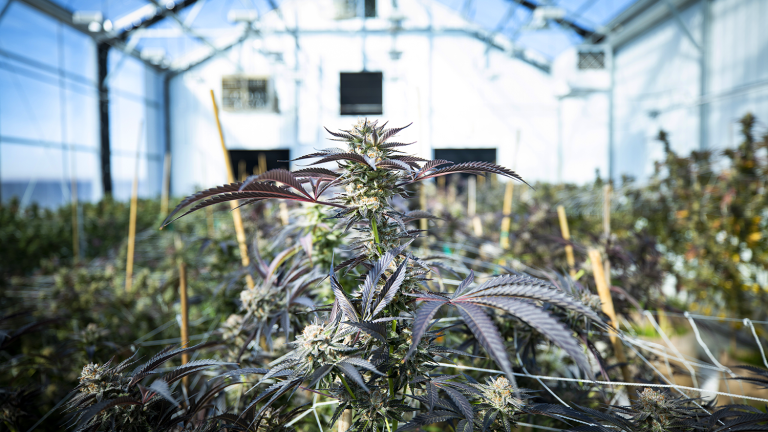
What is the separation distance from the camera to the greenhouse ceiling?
7.46 meters

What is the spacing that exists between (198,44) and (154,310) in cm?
1006

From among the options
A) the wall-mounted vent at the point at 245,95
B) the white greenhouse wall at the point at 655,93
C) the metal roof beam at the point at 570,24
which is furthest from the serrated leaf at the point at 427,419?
the metal roof beam at the point at 570,24

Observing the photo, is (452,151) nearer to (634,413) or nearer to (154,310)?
(154,310)

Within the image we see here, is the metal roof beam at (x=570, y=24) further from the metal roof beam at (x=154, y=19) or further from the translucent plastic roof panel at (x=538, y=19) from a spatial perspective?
the metal roof beam at (x=154, y=19)

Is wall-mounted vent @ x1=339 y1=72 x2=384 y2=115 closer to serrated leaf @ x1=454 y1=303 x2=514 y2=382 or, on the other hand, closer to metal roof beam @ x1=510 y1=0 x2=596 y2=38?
metal roof beam @ x1=510 y1=0 x2=596 y2=38

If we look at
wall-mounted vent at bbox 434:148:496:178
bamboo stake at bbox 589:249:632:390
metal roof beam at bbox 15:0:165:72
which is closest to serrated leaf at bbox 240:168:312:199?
bamboo stake at bbox 589:249:632:390

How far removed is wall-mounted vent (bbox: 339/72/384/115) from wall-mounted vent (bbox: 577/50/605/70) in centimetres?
437

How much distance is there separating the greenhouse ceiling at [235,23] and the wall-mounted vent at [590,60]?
0.59 meters

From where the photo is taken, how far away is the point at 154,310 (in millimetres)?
1613

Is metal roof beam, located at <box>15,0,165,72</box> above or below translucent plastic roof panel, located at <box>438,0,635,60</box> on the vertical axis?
below

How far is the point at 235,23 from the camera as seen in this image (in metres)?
8.73

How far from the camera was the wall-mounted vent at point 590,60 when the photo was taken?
26.0 feet

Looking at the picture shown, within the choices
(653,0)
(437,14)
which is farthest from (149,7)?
(653,0)

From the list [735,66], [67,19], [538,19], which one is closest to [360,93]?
[538,19]
